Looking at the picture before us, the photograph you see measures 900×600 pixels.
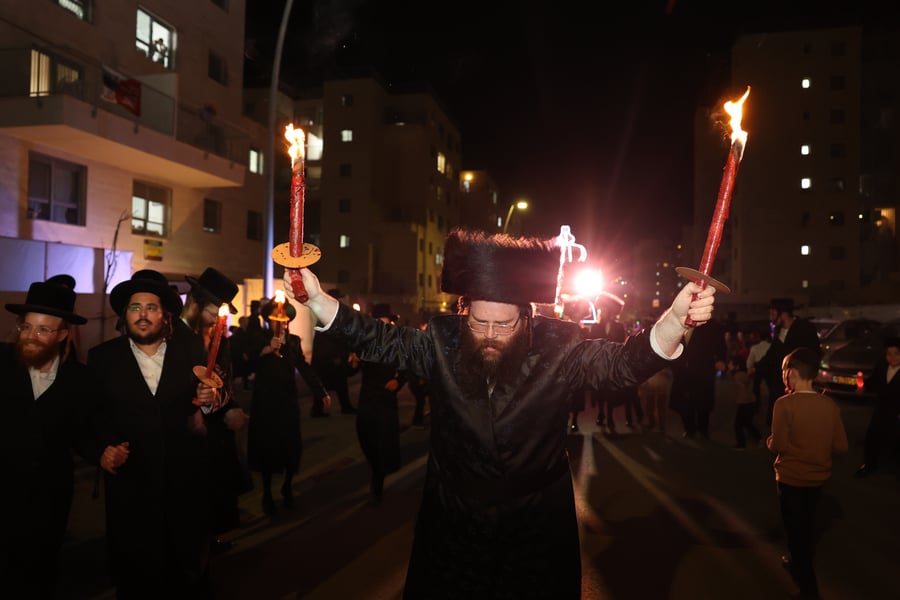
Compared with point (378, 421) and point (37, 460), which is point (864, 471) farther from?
point (37, 460)

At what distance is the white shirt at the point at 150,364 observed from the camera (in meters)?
3.97

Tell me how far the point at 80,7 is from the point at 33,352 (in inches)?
625

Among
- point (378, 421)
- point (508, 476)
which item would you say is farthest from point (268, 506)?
point (508, 476)

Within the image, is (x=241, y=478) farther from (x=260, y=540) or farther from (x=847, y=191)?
(x=847, y=191)

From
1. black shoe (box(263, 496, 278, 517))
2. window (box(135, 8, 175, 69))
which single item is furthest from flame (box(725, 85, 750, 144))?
window (box(135, 8, 175, 69))

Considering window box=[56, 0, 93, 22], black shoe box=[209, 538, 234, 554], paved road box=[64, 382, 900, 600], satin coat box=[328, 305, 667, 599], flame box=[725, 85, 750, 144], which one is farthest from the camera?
window box=[56, 0, 93, 22]

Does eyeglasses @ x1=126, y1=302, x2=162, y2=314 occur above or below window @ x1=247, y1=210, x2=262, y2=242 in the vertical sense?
below

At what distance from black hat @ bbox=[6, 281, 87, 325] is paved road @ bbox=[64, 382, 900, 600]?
82.0 inches

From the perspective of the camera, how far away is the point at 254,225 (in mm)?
24469

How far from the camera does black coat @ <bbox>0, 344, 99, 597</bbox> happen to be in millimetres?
3404

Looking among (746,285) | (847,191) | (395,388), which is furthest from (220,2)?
(847,191)

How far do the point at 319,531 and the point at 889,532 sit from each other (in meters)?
5.25

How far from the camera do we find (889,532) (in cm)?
597

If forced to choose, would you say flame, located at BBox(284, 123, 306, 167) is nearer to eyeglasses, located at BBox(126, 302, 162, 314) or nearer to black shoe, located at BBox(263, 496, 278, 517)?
eyeglasses, located at BBox(126, 302, 162, 314)
